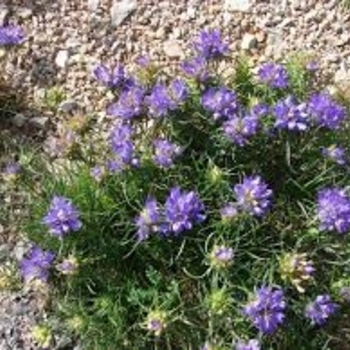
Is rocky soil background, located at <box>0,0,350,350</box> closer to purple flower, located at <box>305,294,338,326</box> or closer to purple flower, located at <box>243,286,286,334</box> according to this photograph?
purple flower, located at <box>305,294,338,326</box>

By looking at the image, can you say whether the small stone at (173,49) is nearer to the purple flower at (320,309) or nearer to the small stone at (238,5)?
the small stone at (238,5)

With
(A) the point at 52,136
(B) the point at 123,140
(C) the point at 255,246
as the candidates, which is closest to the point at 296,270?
(C) the point at 255,246

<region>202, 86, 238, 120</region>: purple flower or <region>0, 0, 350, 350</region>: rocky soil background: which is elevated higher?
<region>202, 86, 238, 120</region>: purple flower

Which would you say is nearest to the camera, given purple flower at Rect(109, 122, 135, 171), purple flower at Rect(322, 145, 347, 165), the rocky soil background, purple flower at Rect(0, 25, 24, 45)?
purple flower at Rect(109, 122, 135, 171)

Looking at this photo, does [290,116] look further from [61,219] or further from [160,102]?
[61,219]

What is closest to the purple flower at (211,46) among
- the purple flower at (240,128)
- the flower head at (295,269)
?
the purple flower at (240,128)

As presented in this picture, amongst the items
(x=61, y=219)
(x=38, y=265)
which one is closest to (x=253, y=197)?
(x=61, y=219)

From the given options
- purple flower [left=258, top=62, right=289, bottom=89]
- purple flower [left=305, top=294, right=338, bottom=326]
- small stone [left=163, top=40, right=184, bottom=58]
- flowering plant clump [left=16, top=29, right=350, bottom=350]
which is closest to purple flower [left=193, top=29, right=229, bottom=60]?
flowering plant clump [left=16, top=29, right=350, bottom=350]
